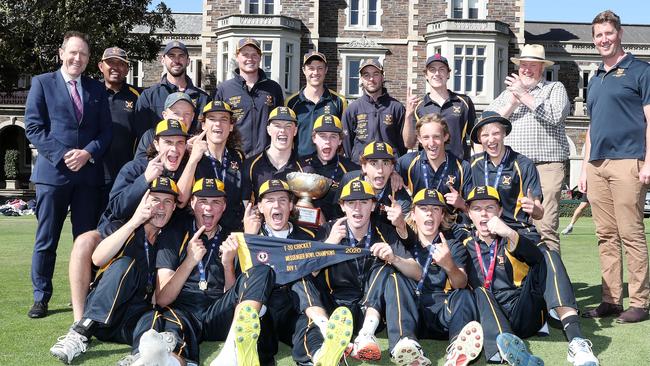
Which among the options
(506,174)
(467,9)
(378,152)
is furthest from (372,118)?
(467,9)

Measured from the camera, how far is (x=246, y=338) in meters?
4.61

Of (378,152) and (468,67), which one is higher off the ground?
(468,67)

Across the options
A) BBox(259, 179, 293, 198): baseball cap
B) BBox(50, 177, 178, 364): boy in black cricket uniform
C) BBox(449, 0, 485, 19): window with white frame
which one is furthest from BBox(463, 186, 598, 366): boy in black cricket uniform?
BBox(449, 0, 485, 19): window with white frame

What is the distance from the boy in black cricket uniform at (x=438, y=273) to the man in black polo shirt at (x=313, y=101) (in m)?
2.51

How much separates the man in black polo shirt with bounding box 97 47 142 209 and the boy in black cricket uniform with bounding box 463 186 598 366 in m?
4.33

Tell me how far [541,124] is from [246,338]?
15.7 ft

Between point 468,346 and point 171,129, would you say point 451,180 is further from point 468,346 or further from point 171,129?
point 171,129

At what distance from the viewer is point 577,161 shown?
4391 cm

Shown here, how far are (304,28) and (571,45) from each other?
21.9 metres

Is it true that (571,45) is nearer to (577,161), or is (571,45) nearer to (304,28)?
(577,161)

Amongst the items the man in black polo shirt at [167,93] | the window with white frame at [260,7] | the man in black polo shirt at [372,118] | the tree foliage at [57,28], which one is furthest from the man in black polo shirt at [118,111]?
the window with white frame at [260,7]

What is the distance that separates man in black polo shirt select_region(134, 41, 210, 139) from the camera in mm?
8016

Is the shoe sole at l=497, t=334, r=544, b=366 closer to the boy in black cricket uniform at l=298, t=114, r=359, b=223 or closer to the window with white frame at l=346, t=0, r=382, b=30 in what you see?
the boy in black cricket uniform at l=298, t=114, r=359, b=223

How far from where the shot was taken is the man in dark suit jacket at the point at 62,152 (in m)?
6.90
